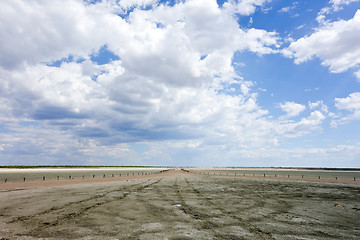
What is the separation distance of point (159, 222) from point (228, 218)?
4519 millimetres

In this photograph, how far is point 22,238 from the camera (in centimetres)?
980

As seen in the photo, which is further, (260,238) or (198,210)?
(198,210)

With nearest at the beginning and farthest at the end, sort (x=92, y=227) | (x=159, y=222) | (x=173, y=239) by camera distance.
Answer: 1. (x=173, y=239)
2. (x=92, y=227)
3. (x=159, y=222)

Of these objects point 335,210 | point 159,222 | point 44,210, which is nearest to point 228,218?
point 159,222

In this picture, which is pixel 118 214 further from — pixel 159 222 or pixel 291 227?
pixel 291 227

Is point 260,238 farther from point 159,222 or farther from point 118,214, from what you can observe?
point 118,214

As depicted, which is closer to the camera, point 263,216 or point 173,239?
point 173,239

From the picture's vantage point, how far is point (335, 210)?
17.2 m

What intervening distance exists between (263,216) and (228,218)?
2.69 m

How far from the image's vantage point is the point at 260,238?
988 centimetres

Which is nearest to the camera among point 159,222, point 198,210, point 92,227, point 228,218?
point 92,227

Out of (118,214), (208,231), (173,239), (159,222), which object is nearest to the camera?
(173,239)

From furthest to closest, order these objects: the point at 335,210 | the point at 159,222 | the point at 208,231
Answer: the point at 335,210 → the point at 159,222 → the point at 208,231

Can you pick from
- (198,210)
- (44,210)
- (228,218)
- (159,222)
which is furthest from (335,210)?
(44,210)
